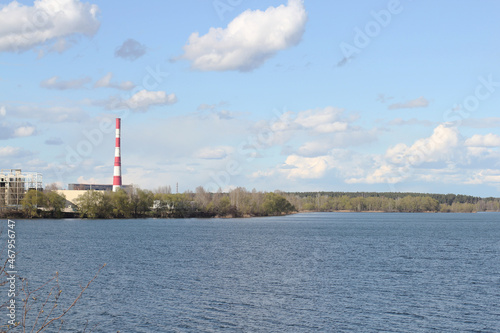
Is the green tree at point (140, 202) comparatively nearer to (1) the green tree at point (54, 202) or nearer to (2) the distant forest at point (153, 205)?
(2) the distant forest at point (153, 205)

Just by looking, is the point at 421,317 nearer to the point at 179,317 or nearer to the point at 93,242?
the point at 179,317

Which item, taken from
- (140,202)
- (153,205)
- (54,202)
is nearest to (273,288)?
(54,202)

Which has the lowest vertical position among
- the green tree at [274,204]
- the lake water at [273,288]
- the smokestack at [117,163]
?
the lake water at [273,288]

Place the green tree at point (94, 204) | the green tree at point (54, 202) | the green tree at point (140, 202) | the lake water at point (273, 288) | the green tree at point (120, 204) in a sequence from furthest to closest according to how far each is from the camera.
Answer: the green tree at point (140, 202) < the green tree at point (120, 204) < the green tree at point (94, 204) < the green tree at point (54, 202) < the lake water at point (273, 288)

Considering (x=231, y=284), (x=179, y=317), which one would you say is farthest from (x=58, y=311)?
(x=231, y=284)

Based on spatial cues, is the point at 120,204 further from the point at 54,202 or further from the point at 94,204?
the point at 54,202

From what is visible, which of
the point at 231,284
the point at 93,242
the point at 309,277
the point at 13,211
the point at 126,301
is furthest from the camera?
the point at 13,211

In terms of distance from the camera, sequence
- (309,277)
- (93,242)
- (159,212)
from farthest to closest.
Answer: (159,212) → (93,242) → (309,277)

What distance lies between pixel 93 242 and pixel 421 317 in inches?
1915

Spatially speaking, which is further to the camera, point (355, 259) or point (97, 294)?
point (355, 259)

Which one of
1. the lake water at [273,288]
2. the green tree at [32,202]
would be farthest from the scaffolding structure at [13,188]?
the lake water at [273,288]

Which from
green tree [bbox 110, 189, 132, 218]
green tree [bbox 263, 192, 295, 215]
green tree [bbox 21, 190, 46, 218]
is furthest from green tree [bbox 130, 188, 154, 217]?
Result: green tree [bbox 263, 192, 295, 215]

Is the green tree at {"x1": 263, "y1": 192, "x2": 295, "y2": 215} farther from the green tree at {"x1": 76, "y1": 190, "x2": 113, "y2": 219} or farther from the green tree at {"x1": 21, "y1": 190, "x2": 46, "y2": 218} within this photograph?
the green tree at {"x1": 21, "y1": 190, "x2": 46, "y2": 218}

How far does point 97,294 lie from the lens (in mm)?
29391
